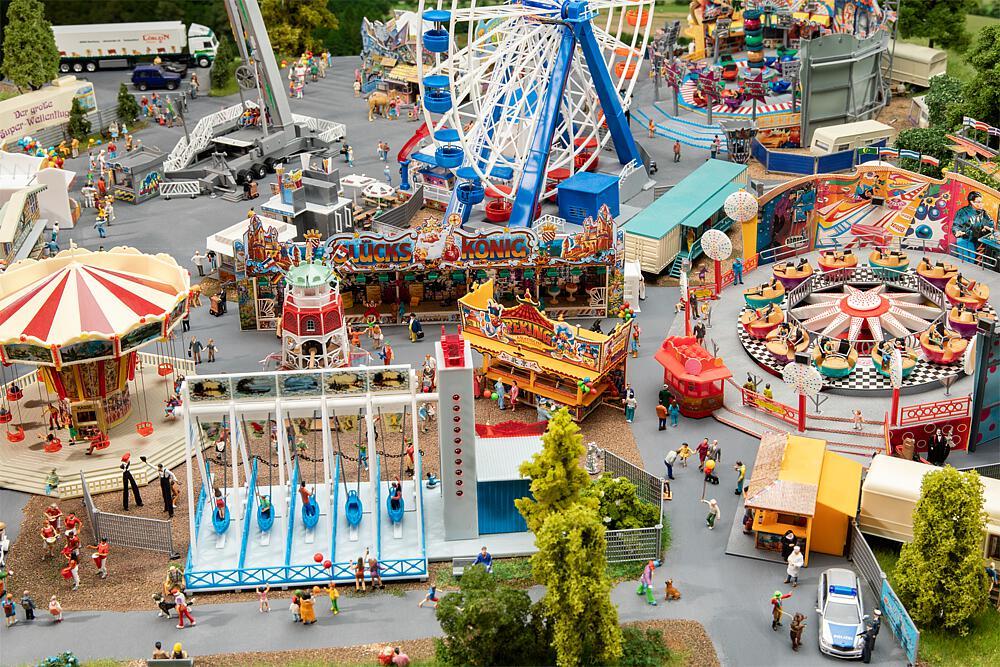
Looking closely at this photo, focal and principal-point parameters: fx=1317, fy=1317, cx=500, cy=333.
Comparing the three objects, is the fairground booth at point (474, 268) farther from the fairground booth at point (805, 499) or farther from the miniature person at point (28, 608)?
the miniature person at point (28, 608)

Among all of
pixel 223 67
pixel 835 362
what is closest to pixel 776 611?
pixel 835 362

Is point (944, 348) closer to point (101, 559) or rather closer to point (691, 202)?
point (691, 202)

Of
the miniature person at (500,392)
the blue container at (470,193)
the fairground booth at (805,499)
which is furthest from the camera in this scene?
the blue container at (470,193)

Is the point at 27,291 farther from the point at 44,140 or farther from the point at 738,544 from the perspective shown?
the point at 44,140

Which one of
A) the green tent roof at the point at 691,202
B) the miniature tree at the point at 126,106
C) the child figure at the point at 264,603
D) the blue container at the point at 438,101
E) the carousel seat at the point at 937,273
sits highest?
the blue container at the point at 438,101

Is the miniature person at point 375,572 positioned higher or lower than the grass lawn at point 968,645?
higher

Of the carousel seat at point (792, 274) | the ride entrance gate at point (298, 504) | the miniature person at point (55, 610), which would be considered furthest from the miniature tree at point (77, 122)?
the miniature person at point (55, 610)

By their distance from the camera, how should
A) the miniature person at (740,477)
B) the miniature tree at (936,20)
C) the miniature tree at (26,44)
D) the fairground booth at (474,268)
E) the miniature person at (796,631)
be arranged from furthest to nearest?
the miniature tree at (936,20) → the miniature tree at (26,44) → the fairground booth at (474,268) → the miniature person at (740,477) → the miniature person at (796,631)
